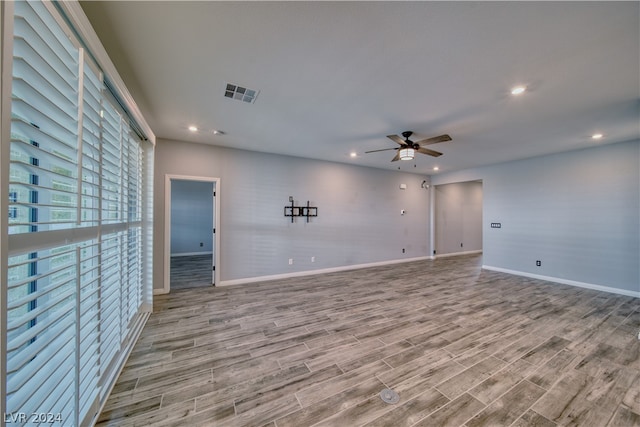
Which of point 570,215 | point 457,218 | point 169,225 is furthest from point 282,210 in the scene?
point 457,218

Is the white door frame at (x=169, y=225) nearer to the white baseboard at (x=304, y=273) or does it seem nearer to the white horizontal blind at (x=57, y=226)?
the white baseboard at (x=304, y=273)

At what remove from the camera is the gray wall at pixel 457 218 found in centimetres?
780

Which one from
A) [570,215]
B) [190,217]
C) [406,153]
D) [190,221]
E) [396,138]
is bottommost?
[190,221]

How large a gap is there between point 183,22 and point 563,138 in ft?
18.8

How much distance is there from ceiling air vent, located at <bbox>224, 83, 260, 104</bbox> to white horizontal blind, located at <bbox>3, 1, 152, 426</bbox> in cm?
105

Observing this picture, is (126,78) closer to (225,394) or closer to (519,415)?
(225,394)

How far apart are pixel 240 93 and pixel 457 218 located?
325 inches

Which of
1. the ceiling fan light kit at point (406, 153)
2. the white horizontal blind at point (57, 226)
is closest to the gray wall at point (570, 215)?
the ceiling fan light kit at point (406, 153)

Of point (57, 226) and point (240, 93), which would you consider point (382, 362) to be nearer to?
point (57, 226)

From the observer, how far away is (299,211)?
208 inches

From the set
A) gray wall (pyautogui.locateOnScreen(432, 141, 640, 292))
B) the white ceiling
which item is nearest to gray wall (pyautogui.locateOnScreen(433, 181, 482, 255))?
gray wall (pyautogui.locateOnScreen(432, 141, 640, 292))

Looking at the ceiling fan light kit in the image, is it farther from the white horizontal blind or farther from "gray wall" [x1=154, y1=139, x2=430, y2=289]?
the white horizontal blind

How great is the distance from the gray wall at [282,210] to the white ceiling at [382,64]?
1.05 meters

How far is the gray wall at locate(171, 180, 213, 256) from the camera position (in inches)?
314
